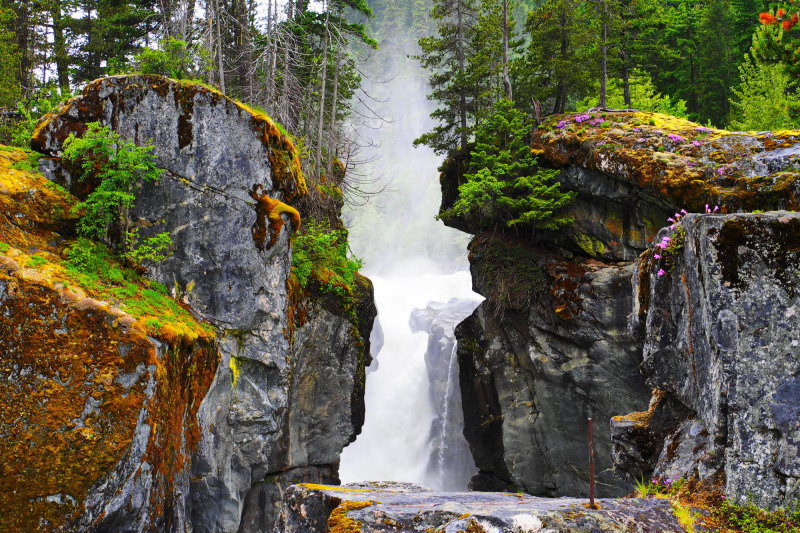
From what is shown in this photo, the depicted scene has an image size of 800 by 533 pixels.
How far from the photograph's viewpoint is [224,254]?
10375mm

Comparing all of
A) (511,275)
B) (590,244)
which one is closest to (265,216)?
(511,275)

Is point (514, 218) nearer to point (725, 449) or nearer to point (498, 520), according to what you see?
point (725, 449)

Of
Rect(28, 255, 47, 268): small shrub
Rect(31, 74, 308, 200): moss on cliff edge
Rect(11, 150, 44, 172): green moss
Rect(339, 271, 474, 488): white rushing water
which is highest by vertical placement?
Rect(31, 74, 308, 200): moss on cliff edge

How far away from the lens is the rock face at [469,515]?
12.9ft

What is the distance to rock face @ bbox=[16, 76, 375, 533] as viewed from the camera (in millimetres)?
9867

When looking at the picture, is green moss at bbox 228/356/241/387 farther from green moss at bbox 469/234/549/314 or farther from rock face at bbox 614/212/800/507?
green moss at bbox 469/234/549/314

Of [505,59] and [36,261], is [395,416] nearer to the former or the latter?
[505,59]

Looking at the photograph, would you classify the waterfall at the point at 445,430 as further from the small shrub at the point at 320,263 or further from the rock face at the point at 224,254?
the rock face at the point at 224,254

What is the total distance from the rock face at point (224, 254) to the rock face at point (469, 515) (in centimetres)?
496

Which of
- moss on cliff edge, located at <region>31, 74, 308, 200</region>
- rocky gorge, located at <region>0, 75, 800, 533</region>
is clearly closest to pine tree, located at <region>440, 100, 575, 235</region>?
rocky gorge, located at <region>0, 75, 800, 533</region>

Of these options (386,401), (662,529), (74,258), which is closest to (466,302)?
(386,401)

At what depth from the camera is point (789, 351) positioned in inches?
176

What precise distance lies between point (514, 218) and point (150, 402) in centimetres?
1290

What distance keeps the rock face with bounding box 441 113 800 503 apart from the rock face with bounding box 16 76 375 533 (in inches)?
280
